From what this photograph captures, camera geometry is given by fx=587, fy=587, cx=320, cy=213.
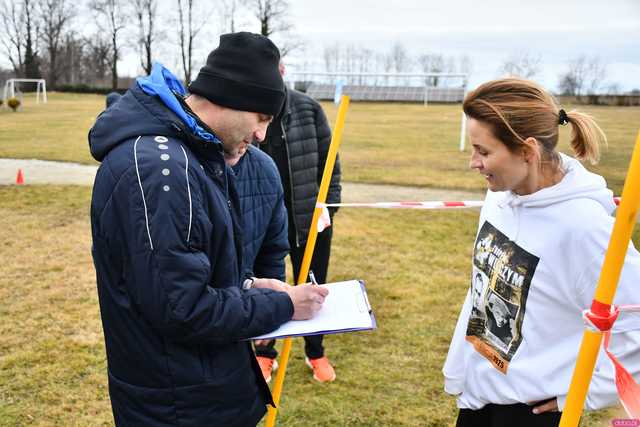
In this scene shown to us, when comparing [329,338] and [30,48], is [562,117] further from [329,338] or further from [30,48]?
[30,48]

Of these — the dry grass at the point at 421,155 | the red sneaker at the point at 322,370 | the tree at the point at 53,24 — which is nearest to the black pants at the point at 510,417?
the red sneaker at the point at 322,370

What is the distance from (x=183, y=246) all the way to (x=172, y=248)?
0.03 m

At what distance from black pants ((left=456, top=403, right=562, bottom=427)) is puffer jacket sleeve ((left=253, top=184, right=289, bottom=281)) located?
3.28ft

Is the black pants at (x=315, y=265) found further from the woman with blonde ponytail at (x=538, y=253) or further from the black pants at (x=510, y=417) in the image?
the woman with blonde ponytail at (x=538, y=253)

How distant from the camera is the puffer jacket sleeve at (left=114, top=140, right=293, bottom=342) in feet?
5.02

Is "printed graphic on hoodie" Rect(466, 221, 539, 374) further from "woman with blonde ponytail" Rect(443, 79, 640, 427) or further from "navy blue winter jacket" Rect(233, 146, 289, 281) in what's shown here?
"navy blue winter jacket" Rect(233, 146, 289, 281)

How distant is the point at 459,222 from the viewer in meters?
9.07

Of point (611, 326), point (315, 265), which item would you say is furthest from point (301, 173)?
point (611, 326)

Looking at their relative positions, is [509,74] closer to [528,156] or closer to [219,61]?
[528,156]

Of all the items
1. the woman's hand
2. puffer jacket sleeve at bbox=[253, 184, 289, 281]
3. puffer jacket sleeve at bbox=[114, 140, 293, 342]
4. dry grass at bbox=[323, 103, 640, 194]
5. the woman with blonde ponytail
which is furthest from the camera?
dry grass at bbox=[323, 103, 640, 194]

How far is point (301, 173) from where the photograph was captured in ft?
13.3

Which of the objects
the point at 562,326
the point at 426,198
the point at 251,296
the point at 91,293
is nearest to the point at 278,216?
the point at 251,296

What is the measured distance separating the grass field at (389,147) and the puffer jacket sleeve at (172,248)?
1008 cm

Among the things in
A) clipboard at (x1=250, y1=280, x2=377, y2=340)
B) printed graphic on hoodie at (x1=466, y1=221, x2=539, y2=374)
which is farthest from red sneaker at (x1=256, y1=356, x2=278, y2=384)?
printed graphic on hoodie at (x1=466, y1=221, x2=539, y2=374)
